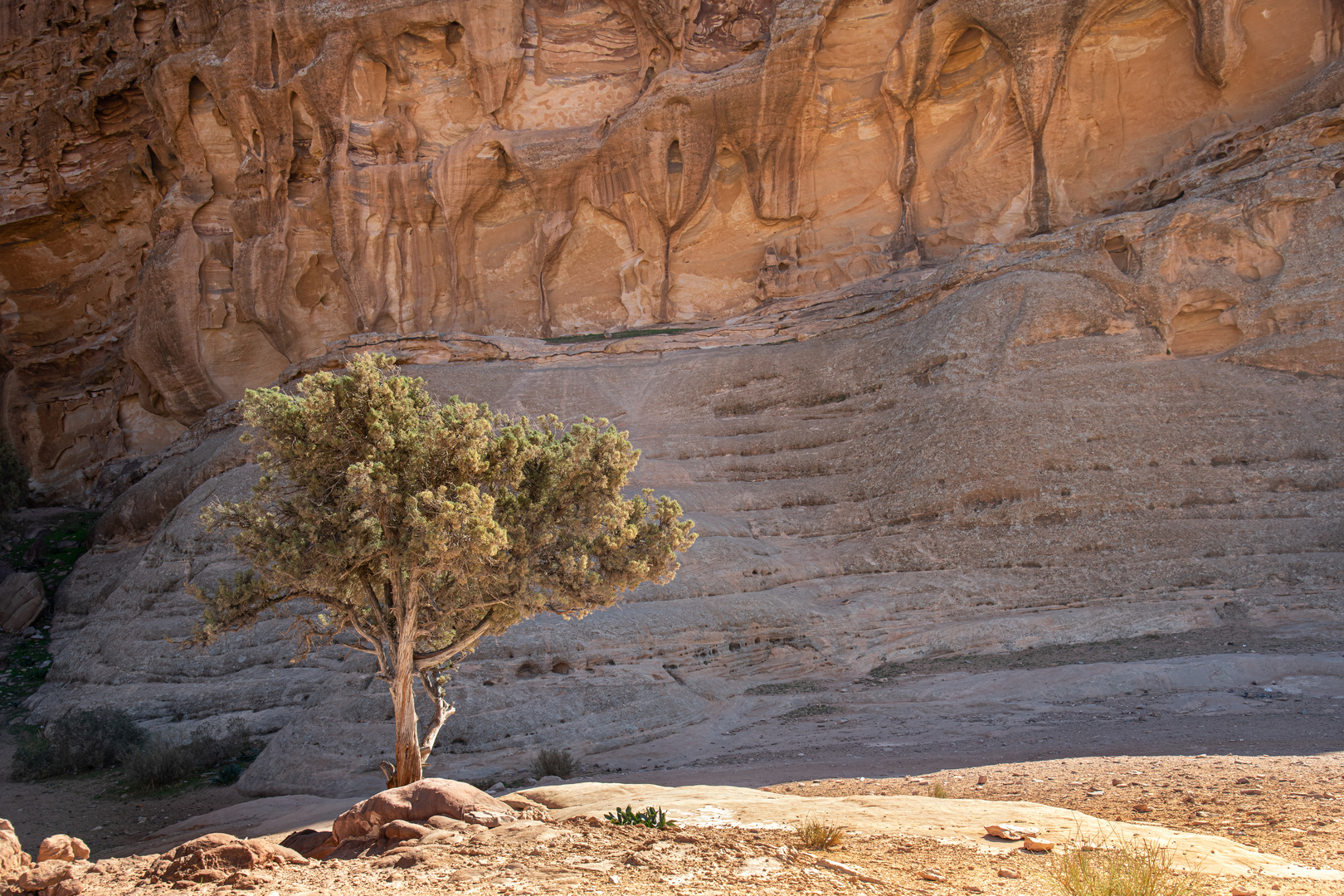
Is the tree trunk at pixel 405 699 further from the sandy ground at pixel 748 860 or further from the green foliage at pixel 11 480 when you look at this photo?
the green foliage at pixel 11 480

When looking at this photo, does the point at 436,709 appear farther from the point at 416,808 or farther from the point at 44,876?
the point at 44,876

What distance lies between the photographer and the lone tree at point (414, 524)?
9.51m

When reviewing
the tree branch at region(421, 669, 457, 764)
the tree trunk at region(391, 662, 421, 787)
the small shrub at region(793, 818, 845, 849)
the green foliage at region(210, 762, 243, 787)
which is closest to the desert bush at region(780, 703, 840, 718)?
the tree branch at region(421, 669, 457, 764)

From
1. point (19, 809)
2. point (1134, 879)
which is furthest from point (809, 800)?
point (19, 809)

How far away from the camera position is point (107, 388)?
50188 mm

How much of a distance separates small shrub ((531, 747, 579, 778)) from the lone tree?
257 centimetres

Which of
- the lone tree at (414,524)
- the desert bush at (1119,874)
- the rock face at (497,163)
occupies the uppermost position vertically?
the rock face at (497,163)

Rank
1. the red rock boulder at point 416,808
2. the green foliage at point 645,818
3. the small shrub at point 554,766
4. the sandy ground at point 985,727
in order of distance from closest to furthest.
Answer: the green foliage at point 645,818
the red rock boulder at point 416,808
the sandy ground at point 985,727
the small shrub at point 554,766

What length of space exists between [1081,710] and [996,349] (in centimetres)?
1387

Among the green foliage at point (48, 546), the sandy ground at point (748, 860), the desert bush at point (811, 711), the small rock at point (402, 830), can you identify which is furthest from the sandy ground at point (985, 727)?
the green foliage at point (48, 546)

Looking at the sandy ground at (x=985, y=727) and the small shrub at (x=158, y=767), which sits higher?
the sandy ground at (x=985, y=727)

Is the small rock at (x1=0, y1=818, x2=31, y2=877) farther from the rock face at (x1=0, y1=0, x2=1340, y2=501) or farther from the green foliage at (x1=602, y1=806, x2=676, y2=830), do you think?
the rock face at (x1=0, y1=0, x2=1340, y2=501)

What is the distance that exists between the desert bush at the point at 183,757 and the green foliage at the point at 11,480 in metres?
28.7

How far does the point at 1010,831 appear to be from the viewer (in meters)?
6.74
